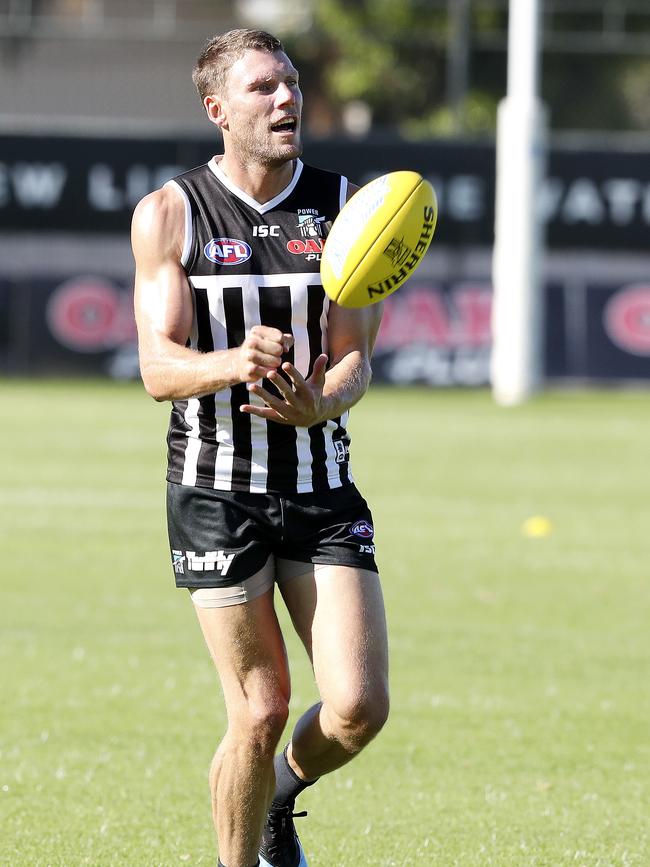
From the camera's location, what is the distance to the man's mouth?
4.61m

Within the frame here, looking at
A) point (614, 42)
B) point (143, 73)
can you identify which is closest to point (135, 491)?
point (143, 73)

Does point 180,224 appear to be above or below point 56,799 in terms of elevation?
above

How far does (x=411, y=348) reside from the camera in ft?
74.2

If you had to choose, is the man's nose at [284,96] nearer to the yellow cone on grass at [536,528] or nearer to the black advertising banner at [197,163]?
the yellow cone on grass at [536,528]

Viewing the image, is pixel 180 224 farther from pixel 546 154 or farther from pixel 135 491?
pixel 546 154

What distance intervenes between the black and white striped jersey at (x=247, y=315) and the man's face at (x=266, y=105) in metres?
0.18

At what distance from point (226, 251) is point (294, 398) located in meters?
0.58

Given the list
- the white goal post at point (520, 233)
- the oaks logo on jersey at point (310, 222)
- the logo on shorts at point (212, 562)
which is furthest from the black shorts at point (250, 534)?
the white goal post at point (520, 233)

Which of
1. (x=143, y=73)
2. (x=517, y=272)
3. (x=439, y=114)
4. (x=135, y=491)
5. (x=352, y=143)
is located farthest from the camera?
(x=439, y=114)

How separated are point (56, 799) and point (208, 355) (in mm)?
2043

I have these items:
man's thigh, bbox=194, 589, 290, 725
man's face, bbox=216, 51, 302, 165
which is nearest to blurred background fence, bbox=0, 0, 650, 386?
man's face, bbox=216, 51, 302, 165

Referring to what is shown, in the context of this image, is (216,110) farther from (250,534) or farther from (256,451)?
(250,534)

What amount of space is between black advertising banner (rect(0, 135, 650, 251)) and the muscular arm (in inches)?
728

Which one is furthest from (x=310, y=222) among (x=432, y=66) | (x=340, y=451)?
(x=432, y=66)
